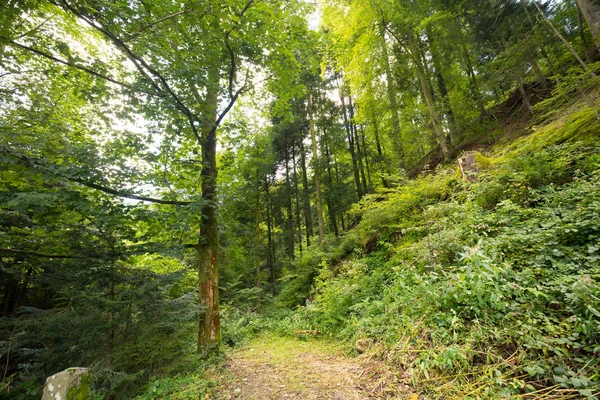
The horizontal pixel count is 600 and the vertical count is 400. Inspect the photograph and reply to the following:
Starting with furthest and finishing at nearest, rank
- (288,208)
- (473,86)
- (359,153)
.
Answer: (288,208)
(359,153)
(473,86)

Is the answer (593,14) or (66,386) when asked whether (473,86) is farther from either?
(66,386)

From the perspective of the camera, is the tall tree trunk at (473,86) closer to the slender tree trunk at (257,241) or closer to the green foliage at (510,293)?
the green foliage at (510,293)

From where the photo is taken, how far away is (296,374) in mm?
4109

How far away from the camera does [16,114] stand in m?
4.75

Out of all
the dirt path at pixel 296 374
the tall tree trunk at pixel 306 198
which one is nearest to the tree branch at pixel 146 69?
the dirt path at pixel 296 374

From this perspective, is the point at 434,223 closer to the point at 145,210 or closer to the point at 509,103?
the point at 145,210

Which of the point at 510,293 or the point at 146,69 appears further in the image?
the point at 146,69

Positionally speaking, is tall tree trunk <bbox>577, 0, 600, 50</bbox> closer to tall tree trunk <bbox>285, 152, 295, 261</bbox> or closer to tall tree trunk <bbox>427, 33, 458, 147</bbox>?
tall tree trunk <bbox>427, 33, 458, 147</bbox>

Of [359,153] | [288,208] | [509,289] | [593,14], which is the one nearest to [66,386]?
[509,289]

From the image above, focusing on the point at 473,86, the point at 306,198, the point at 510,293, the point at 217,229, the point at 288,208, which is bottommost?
the point at 510,293

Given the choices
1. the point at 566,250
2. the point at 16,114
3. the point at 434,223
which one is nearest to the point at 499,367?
the point at 566,250

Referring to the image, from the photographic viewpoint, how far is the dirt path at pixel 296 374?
3.32 m

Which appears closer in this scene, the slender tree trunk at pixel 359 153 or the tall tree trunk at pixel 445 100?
the tall tree trunk at pixel 445 100

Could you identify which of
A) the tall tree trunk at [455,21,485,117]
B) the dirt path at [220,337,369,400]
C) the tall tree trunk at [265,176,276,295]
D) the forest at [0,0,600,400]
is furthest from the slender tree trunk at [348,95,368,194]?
the dirt path at [220,337,369,400]
